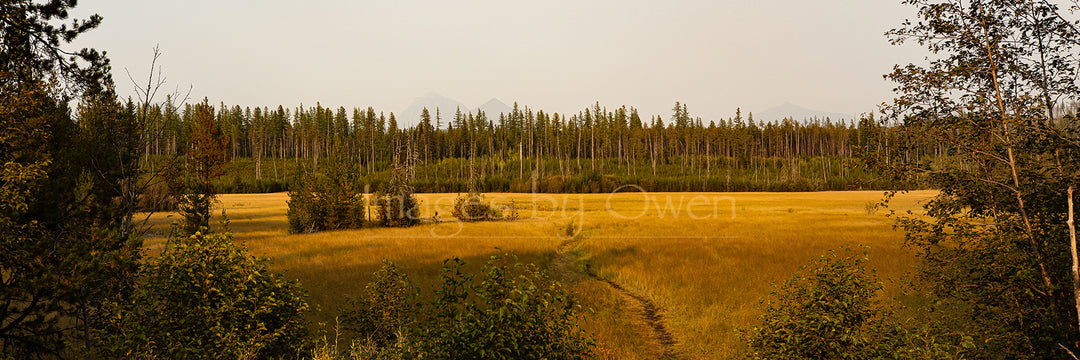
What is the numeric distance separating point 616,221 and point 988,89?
30954 millimetres

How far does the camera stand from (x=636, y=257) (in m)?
22.9

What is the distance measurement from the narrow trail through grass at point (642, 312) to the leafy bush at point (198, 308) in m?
8.88

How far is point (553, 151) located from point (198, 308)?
132 metres

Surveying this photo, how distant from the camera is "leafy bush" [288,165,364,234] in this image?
33344mm

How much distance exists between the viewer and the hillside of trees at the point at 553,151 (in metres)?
96.1

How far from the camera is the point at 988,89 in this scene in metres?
8.62

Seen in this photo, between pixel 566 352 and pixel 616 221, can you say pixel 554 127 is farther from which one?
pixel 566 352

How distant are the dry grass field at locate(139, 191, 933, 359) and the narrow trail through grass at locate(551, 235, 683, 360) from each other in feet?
0.15

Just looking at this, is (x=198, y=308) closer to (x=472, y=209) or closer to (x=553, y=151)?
(x=472, y=209)

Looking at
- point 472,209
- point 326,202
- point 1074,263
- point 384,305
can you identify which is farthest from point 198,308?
point 472,209

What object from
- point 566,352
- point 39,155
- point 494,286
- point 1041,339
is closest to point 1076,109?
point 1041,339

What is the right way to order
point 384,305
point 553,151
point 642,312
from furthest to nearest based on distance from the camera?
1. point 553,151
2. point 642,312
3. point 384,305

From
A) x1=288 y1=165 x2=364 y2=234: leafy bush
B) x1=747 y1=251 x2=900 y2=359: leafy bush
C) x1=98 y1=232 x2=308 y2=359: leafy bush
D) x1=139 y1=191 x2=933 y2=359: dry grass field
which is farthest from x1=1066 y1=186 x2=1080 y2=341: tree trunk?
x1=288 y1=165 x2=364 y2=234: leafy bush

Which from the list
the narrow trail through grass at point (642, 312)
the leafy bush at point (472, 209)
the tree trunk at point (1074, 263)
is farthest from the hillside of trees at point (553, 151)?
the tree trunk at point (1074, 263)
